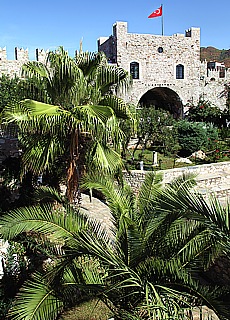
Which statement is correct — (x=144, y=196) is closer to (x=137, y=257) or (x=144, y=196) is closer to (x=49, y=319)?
(x=137, y=257)

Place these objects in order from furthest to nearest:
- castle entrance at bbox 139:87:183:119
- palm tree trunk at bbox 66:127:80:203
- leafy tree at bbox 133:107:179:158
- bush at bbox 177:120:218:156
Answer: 1. castle entrance at bbox 139:87:183:119
2. bush at bbox 177:120:218:156
3. leafy tree at bbox 133:107:179:158
4. palm tree trunk at bbox 66:127:80:203

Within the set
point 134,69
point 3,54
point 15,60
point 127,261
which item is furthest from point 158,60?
point 127,261

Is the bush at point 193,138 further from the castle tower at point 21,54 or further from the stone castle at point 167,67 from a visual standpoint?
A: the castle tower at point 21,54

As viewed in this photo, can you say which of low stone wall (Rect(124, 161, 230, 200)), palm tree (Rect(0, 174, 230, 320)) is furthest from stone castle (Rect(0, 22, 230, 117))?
palm tree (Rect(0, 174, 230, 320))

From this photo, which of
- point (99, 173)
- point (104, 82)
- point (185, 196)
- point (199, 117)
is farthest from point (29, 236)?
point (199, 117)

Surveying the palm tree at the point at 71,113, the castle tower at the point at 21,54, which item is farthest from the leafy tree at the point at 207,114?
the palm tree at the point at 71,113

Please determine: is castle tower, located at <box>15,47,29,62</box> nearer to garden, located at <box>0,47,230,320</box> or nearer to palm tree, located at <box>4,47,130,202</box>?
garden, located at <box>0,47,230,320</box>

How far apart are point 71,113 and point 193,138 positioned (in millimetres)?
13529

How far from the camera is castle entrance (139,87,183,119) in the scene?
89.6 ft

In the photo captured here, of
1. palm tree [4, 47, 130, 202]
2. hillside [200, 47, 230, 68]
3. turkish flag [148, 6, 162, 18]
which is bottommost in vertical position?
palm tree [4, 47, 130, 202]

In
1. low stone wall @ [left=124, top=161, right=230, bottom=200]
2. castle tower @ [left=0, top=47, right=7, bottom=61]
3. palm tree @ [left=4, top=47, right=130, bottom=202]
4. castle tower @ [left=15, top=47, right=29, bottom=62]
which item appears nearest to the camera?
palm tree @ [left=4, top=47, right=130, bottom=202]

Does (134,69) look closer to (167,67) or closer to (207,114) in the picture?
(167,67)

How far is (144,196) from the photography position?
6.03m

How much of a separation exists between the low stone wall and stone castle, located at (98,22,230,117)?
462 inches
